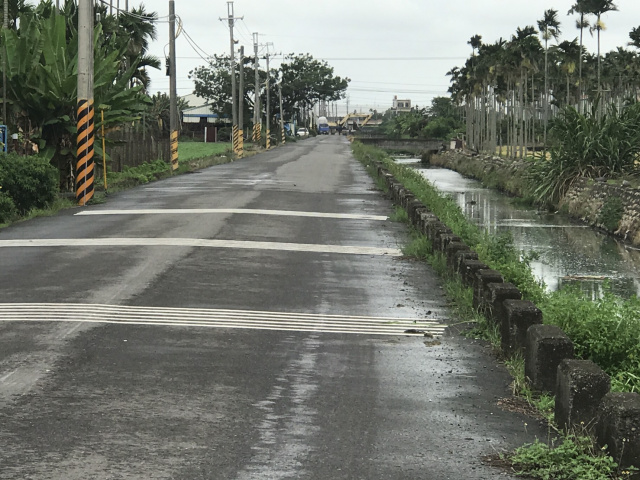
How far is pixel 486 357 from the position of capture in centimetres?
→ 884

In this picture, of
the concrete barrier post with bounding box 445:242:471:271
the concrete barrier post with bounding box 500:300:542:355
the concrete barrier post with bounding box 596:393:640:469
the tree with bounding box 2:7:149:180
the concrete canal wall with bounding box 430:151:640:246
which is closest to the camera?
the concrete barrier post with bounding box 596:393:640:469

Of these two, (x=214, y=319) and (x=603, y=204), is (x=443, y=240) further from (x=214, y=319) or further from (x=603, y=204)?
(x=603, y=204)

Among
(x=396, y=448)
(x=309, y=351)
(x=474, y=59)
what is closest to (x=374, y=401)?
(x=396, y=448)

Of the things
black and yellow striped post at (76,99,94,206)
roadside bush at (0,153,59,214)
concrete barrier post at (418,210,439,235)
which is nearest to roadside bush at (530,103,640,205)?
black and yellow striped post at (76,99,94,206)

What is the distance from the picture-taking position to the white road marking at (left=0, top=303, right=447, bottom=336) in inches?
386

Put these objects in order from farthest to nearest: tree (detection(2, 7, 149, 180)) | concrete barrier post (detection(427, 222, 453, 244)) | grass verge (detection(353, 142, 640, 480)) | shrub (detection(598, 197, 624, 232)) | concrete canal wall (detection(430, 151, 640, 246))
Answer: shrub (detection(598, 197, 624, 232))
concrete canal wall (detection(430, 151, 640, 246))
tree (detection(2, 7, 149, 180))
concrete barrier post (detection(427, 222, 453, 244))
grass verge (detection(353, 142, 640, 480))

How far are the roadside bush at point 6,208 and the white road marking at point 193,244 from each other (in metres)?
3.16

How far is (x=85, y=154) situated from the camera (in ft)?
78.4

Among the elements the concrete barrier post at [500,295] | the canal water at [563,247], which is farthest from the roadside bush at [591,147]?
the concrete barrier post at [500,295]

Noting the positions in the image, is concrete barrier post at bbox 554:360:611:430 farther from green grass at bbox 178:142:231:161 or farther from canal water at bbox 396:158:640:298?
green grass at bbox 178:142:231:161

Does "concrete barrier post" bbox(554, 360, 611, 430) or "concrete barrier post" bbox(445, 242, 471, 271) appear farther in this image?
"concrete barrier post" bbox(445, 242, 471, 271)

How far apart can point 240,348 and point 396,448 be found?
9.45 ft

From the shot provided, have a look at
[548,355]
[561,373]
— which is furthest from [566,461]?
[548,355]

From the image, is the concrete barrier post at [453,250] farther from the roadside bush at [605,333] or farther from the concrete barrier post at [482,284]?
the roadside bush at [605,333]
